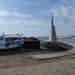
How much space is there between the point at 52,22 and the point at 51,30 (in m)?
1.56

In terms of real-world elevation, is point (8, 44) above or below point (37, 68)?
above

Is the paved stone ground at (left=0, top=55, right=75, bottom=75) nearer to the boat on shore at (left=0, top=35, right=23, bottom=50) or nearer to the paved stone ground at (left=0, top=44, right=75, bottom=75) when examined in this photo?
the paved stone ground at (left=0, top=44, right=75, bottom=75)

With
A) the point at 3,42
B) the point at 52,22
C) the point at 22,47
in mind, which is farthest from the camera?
the point at 52,22

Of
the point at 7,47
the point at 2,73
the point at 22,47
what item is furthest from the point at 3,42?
the point at 2,73

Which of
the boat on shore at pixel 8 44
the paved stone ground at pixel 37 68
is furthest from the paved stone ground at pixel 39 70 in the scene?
the boat on shore at pixel 8 44

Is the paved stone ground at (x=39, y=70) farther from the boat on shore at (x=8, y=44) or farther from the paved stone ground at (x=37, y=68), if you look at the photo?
the boat on shore at (x=8, y=44)

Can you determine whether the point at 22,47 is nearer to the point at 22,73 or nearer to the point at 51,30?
the point at 51,30

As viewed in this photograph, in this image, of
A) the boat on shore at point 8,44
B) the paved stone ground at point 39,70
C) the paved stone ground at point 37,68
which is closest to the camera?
the paved stone ground at point 39,70

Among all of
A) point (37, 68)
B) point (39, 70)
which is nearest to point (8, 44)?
point (37, 68)

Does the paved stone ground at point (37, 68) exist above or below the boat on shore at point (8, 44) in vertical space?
below

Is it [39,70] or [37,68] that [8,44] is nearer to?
[37,68]

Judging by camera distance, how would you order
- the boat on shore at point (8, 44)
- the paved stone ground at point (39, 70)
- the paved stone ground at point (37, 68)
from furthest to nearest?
1. the boat on shore at point (8, 44)
2. the paved stone ground at point (37, 68)
3. the paved stone ground at point (39, 70)

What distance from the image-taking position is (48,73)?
10.7 metres

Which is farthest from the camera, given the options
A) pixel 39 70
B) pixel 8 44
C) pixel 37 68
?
pixel 8 44
